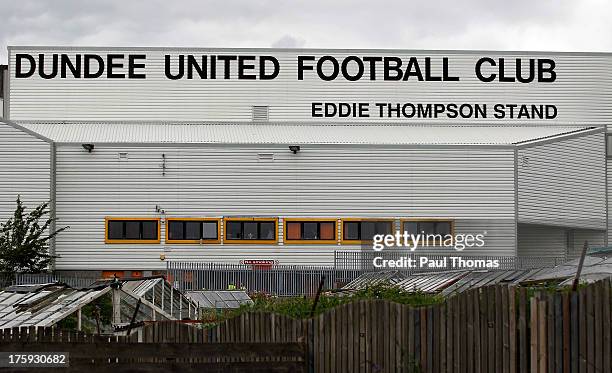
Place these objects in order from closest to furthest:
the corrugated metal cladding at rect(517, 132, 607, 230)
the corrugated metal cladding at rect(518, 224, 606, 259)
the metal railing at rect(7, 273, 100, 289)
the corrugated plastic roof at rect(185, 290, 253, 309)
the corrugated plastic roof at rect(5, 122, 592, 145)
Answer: the corrugated plastic roof at rect(185, 290, 253, 309) < the metal railing at rect(7, 273, 100, 289) < the corrugated metal cladding at rect(517, 132, 607, 230) < the corrugated plastic roof at rect(5, 122, 592, 145) < the corrugated metal cladding at rect(518, 224, 606, 259)

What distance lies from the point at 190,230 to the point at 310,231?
22.6 feet

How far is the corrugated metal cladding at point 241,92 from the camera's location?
7188 cm

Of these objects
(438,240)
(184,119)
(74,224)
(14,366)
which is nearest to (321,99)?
(184,119)

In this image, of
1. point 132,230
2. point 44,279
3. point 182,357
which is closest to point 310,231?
point 132,230

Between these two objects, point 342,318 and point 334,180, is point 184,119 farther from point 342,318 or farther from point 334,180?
point 342,318

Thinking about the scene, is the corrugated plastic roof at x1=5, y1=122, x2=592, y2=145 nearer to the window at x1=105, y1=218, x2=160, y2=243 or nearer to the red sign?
the window at x1=105, y1=218, x2=160, y2=243

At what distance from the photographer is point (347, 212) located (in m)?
63.0

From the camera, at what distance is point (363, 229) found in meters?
62.8

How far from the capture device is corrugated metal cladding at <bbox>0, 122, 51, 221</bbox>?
61969 mm

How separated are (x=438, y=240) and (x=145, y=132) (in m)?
19.3

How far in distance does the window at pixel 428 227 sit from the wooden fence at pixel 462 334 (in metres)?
47.2

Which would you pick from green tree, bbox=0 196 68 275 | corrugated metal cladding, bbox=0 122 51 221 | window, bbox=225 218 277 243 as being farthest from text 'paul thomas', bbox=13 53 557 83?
green tree, bbox=0 196 68 275

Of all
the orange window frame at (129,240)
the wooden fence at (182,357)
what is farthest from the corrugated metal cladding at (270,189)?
the wooden fence at (182,357)

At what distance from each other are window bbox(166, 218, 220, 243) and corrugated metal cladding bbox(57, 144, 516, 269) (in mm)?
458
